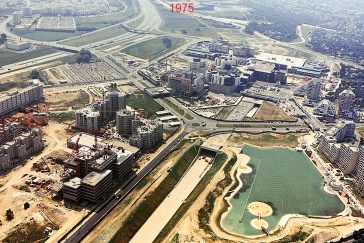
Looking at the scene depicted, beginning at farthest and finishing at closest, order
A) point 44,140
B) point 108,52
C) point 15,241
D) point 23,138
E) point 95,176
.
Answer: point 108,52 → point 44,140 → point 23,138 → point 95,176 → point 15,241

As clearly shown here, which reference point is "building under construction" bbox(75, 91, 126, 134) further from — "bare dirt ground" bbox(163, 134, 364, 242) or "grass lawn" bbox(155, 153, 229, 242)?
"bare dirt ground" bbox(163, 134, 364, 242)

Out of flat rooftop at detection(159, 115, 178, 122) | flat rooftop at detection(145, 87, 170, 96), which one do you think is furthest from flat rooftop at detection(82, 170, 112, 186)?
flat rooftop at detection(145, 87, 170, 96)

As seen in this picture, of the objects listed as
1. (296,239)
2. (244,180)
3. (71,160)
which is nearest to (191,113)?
(244,180)

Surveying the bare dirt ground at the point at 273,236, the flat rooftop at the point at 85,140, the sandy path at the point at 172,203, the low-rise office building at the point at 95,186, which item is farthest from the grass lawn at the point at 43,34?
the bare dirt ground at the point at 273,236

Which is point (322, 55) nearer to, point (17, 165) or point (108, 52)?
point (108, 52)

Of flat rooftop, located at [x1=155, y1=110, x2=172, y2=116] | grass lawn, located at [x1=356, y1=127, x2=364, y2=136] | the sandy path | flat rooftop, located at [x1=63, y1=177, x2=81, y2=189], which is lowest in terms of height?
the sandy path

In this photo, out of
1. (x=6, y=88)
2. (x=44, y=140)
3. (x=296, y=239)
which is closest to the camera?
(x=296, y=239)

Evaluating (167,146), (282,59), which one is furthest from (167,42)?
(167,146)
